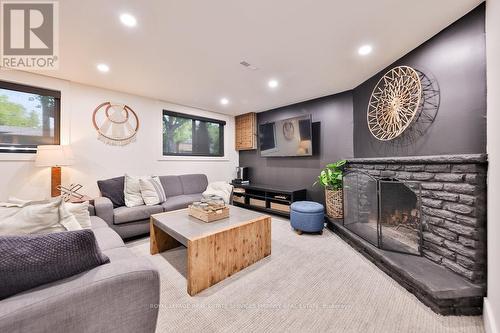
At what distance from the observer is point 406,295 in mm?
1652

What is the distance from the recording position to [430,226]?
185 cm

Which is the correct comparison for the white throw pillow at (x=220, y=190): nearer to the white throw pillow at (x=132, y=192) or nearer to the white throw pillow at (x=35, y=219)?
the white throw pillow at (x=132, y=192)

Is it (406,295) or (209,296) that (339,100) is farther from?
(209,296)

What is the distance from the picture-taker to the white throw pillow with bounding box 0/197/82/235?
1.19 m

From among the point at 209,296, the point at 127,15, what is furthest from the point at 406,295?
the point at 127,15

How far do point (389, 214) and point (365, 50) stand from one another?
184cm

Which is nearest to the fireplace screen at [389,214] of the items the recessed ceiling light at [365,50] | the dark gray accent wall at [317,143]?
the dark gray accent wall at [317,143]

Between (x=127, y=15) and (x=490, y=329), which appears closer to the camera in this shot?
(x=490, y=329)

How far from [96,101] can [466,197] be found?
4574 millimetres

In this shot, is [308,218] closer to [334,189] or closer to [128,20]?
[334,189]

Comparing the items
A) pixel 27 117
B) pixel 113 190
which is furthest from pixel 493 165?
pixel 27 117

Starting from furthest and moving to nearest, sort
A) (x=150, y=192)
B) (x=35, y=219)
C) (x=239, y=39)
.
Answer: (x=150, y=192) → (x=239, y=39) → (x=35, y=219)

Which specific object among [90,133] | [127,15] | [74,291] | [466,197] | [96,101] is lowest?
[74,291]

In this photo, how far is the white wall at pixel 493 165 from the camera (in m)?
1.27
